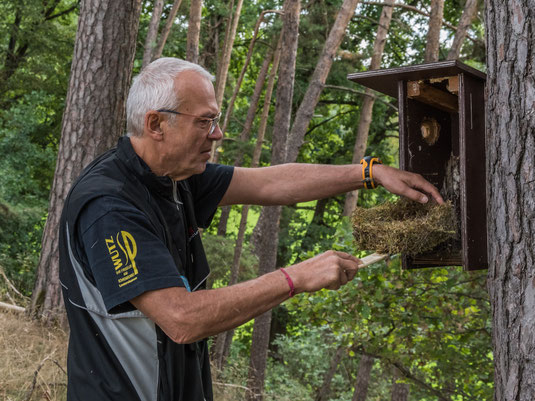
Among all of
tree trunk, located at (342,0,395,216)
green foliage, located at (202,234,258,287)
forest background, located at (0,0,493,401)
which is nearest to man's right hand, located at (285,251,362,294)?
forest background, located at (0,0,493,401)

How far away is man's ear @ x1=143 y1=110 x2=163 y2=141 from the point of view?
7.80 feet

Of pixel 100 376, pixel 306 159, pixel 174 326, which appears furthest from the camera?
pixel 306 159

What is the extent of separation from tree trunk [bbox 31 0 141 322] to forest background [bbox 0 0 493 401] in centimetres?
10

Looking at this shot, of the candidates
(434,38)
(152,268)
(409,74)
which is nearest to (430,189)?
(409,74)

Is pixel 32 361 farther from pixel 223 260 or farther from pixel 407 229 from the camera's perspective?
pixel 223 260

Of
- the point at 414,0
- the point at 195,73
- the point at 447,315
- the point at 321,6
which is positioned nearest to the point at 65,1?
the point at 321,6

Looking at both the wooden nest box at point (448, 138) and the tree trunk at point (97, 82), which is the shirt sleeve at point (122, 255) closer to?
the wooden nest box at point (448, 138)

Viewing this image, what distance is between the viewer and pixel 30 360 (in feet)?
16.6

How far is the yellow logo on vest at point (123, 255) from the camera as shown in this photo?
2041 millimetres

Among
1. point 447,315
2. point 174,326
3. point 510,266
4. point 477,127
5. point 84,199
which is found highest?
point 477,127

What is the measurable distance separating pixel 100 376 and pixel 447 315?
3704mm

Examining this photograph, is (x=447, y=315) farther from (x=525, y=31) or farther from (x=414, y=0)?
(x=414, y=0)

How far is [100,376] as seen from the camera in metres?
2.19

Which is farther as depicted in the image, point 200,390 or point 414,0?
point 414,0
